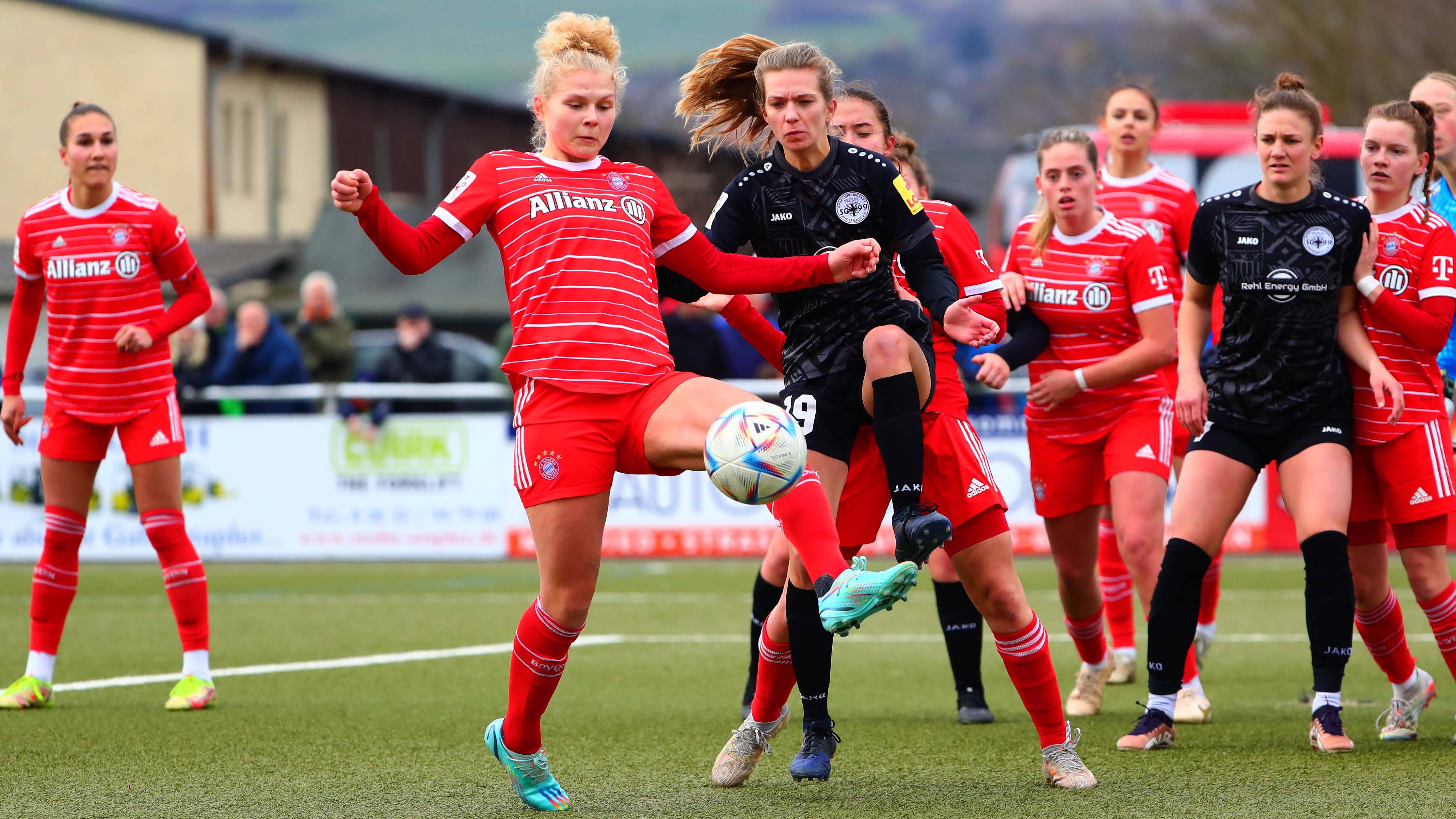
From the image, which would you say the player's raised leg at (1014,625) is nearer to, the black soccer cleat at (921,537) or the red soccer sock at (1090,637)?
the black soccer cleat at (921,537)

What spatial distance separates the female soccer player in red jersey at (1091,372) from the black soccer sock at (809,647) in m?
1.75

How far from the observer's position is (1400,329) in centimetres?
550

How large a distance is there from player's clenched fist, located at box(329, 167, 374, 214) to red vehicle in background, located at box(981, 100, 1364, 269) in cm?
1619

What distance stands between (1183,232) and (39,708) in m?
5.07

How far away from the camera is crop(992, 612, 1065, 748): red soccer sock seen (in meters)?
4.94

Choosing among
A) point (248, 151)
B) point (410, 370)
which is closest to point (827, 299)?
point (410, 370)

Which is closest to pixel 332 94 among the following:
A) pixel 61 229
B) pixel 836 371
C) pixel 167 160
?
pixel 167 160

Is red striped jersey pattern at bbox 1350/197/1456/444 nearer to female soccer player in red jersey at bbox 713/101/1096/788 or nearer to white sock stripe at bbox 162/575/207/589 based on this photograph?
Answer: female soccer player in red jersey at bbox 713/101/1096/788

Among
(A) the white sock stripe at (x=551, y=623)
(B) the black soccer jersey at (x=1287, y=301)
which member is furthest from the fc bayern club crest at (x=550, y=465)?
(B) the black soccer jersey at (x=1287, y=301)

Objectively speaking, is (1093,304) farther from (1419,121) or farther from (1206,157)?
(1206,157)

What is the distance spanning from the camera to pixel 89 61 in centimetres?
3344

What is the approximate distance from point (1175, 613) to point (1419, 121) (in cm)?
185

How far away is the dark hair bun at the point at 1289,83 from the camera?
19.3 feet

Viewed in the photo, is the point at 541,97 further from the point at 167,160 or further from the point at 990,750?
the point at 167,160
